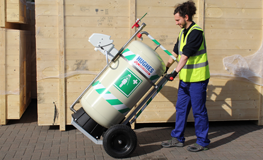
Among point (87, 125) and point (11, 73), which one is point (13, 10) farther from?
point (87, 125)

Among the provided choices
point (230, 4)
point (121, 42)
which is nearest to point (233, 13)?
point (230, 4)

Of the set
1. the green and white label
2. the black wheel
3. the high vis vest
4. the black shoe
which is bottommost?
the black shoe

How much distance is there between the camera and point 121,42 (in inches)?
197

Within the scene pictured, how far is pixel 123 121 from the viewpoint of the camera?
13.9 ft

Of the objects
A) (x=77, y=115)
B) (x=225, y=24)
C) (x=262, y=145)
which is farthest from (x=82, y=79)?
(x=262, y=145)

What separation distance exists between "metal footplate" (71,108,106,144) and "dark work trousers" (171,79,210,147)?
119 cm

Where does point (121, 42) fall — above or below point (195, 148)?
above

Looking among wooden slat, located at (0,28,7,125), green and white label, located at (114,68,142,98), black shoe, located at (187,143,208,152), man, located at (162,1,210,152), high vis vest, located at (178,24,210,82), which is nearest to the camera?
green and white label, located at (114,68,142,98)

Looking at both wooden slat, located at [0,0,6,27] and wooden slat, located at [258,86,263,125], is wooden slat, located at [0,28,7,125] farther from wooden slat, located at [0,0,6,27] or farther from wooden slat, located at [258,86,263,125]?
wooden slat, located at [258,86,263,125]

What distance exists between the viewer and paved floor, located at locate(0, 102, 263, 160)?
13.2ft

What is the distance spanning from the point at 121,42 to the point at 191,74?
1.47 m

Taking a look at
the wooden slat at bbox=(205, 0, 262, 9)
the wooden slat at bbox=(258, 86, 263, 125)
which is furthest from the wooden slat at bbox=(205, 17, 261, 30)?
the wooden slat at bbox=(258, 86, 263, 125)

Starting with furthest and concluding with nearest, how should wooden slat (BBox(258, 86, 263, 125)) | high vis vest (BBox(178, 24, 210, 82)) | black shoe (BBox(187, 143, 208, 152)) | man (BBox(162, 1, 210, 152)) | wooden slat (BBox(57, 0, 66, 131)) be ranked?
1. wooden slat (BBox(258, 86, 263, 125))
2. wooden slat (BBox(57, 0, 66, 131))
3. black shoe (BBox(187, 143, 208, 152))
4. high vis vest (BBox(178, 24, 210, 82))
5. man (BBox(162, 1, 210, 152))

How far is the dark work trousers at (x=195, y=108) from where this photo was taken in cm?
411
